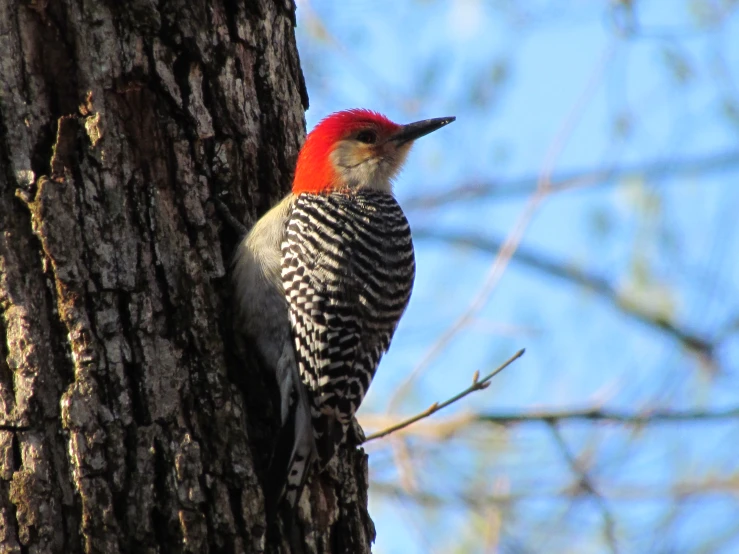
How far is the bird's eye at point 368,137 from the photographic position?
16.6 feet

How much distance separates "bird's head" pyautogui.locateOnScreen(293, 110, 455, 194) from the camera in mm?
4676

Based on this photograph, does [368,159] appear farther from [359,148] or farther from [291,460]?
[291,460]

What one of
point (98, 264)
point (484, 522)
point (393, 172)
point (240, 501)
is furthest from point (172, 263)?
point (484, 522)

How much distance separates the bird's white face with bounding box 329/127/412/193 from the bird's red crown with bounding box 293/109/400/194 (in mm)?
38

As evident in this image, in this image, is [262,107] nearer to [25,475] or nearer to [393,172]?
[393,172]

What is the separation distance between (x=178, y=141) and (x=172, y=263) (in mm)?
522

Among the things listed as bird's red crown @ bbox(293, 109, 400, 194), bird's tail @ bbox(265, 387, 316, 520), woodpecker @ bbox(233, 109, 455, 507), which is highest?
bird's red crown @ bbox(293, 109, 400, 194)

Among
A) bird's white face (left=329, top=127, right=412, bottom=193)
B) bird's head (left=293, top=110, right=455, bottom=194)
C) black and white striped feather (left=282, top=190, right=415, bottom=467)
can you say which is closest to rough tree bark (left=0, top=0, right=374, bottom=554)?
black and white striped feather (left=282, top=190, right=415, bottom=467)

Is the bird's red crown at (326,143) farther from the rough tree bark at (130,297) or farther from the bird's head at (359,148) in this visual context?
the rough tree bark at (130,297)

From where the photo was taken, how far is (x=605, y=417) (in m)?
5.66

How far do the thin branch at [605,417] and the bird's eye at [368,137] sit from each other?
1.80 meters

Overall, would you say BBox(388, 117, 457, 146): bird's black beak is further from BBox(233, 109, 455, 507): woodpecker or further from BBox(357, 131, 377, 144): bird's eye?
BBox(233, 109, 455, 507): woodpecker

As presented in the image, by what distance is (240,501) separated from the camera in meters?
3.09

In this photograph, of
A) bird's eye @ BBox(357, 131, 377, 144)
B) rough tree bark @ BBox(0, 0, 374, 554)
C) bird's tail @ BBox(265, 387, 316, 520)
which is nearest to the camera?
rough tree bark @ BBox(0, 0, 374, 554)
